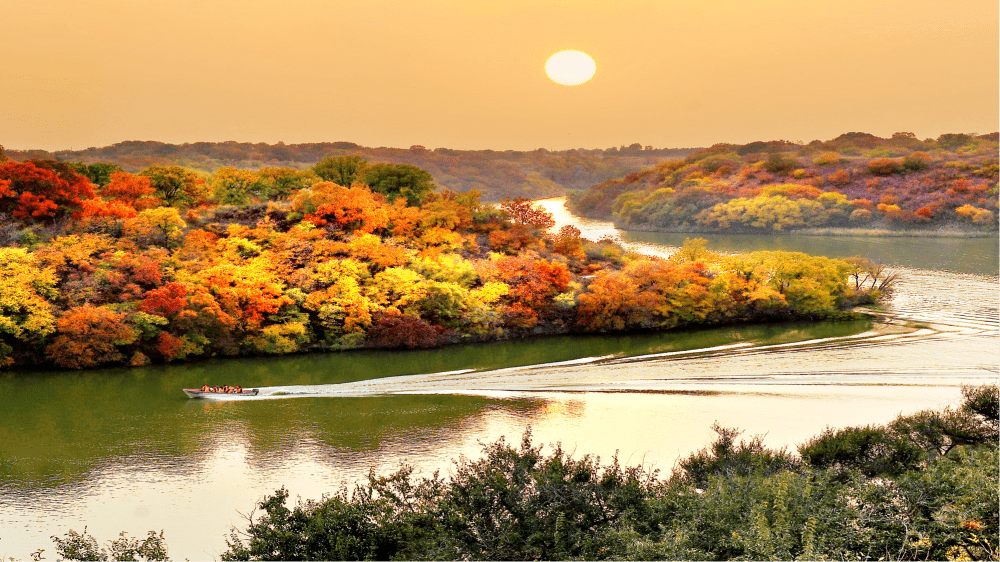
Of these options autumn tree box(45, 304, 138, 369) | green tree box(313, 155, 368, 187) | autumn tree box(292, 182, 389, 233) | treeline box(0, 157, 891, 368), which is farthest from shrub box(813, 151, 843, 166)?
autumn tree box(45, 304, 138, 369)

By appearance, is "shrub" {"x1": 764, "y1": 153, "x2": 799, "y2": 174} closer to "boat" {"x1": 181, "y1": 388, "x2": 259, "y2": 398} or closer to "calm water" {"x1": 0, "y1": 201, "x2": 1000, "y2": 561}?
"calm water" {"x1": 0, "y1": 201, "x2": 1000, "y2": 561}

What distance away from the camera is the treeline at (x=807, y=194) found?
222 feet

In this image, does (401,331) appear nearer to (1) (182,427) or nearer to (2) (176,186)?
(1) (182,427)

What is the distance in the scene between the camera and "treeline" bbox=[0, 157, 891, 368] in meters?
27.7

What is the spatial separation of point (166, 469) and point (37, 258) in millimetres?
16094

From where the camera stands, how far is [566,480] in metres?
13.1

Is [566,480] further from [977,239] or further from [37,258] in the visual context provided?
[977,239]

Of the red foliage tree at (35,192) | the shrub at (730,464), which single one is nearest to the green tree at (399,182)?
the red foliage tree at (35,192)

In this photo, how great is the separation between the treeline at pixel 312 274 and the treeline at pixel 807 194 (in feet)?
97.8

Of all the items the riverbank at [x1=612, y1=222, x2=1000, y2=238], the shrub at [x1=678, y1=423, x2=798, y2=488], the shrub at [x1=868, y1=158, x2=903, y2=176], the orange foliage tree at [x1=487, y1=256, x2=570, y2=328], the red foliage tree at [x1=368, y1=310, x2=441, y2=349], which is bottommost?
the shrub at [x1=678, y1=423, x2=798, y2=488]

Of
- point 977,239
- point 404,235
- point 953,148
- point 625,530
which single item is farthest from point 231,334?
point 953,148

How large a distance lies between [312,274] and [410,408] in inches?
437

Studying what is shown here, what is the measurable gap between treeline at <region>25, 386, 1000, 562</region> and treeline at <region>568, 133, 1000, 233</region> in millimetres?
57486

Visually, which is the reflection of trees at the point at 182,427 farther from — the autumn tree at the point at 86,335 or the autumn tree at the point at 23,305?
the autumn tree at the point at 23,305
